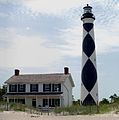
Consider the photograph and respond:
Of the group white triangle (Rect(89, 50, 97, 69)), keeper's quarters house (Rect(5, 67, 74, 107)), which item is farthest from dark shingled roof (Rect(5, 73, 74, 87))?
white triangle (Rect(89, 50, 97, 69))

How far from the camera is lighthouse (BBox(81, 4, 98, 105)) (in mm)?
39125

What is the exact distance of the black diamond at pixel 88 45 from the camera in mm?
39906

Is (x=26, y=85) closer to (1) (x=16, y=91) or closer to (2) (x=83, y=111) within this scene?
(1) (x=16, y=91)

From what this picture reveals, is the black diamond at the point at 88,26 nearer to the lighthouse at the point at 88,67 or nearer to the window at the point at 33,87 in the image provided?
the lighthouse at the point at 88,67

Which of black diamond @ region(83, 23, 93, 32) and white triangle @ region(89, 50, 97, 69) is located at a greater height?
black diamond @ region(83, 23, 93, 32)

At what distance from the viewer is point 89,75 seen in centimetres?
3925

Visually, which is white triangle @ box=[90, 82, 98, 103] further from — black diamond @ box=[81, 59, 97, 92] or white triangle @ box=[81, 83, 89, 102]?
white triangle @ box=[81, 83, 89, 102]

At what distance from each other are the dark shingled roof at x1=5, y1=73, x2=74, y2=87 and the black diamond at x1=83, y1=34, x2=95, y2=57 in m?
10.7

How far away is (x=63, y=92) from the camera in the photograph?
49812 millimetres

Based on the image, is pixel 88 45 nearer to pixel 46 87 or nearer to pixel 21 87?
pixel 46 87

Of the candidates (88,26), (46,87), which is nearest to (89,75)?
(88,26)

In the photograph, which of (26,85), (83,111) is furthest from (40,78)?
(83,111)

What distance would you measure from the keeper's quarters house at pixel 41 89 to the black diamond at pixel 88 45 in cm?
1058

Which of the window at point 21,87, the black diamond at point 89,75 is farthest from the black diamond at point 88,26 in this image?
the window at point 21,87
